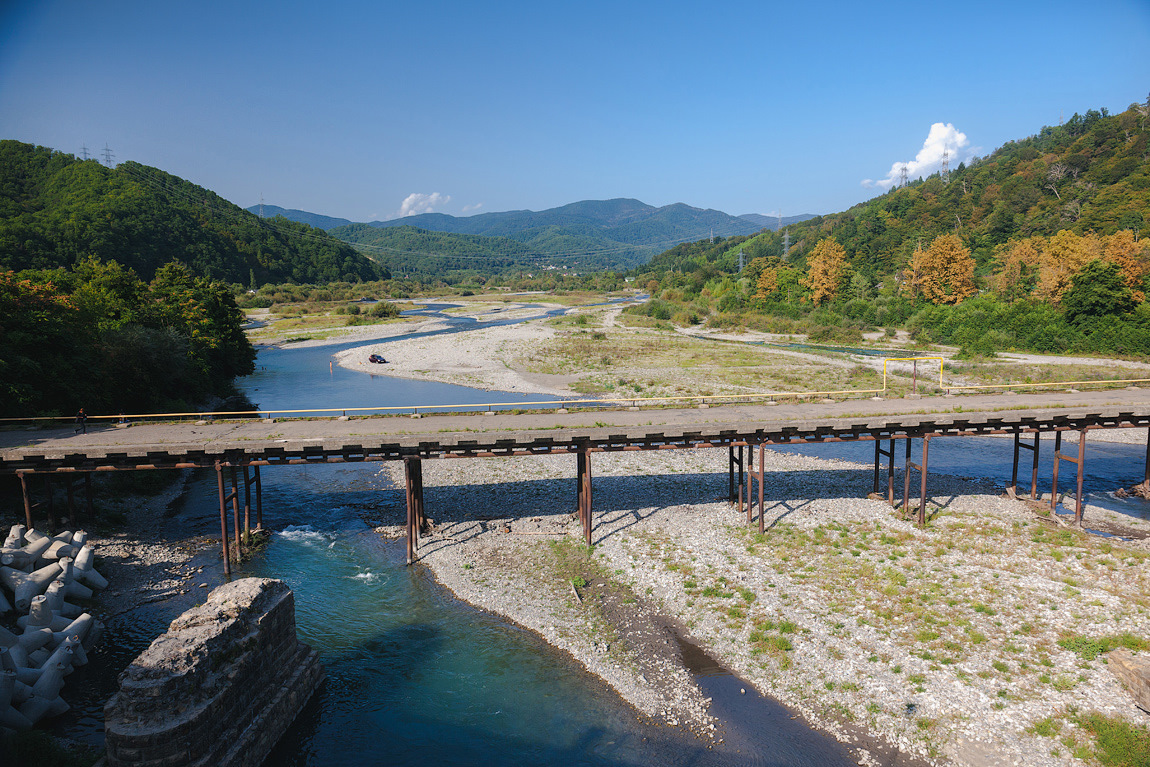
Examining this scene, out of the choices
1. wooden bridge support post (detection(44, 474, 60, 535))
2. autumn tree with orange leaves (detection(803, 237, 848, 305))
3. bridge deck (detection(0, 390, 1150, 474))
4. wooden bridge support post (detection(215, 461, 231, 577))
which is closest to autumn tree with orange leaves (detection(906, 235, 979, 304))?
autumn tree with orange leaves (detection(803, 237, 848, 305))

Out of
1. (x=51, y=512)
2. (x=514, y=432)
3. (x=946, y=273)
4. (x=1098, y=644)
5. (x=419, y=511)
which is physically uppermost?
(x=946, y=273)

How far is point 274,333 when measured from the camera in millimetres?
108562

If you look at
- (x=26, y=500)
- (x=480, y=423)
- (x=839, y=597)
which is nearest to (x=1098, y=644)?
(x=839, y=597)

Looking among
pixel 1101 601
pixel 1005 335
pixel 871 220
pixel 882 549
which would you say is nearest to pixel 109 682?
pixel 882 549

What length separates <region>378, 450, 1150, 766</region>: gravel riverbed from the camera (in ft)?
49.8

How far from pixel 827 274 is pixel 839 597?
91.8 meters

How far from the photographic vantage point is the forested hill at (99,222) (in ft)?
292

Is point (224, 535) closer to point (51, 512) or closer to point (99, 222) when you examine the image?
point (51, 512)

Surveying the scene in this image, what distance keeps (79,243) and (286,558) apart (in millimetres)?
99368

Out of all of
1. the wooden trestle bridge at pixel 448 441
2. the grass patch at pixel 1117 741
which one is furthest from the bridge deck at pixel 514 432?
the grass patch at pixel 1117 741

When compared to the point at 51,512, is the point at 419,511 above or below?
below

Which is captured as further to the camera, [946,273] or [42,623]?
[946,273]

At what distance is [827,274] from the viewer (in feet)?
333

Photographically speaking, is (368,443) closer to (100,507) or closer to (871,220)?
(100,507)
